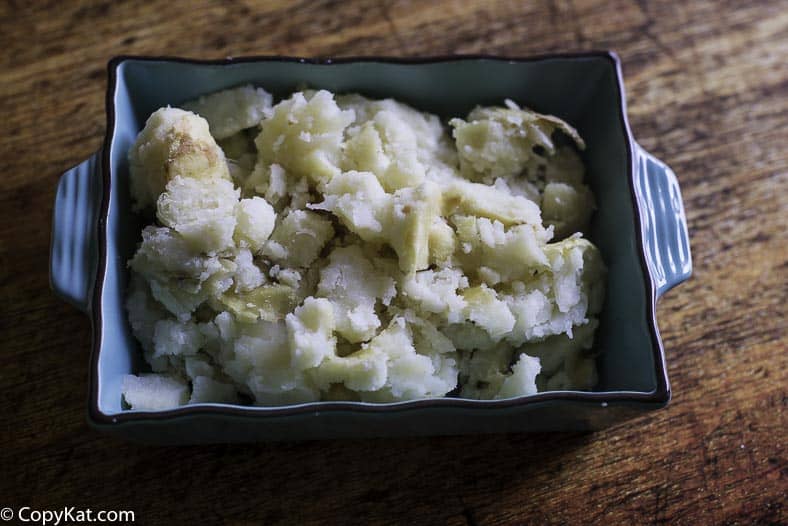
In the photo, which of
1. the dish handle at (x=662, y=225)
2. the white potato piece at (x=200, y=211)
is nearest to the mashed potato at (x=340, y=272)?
the white potato piece at (x=200, y=211)

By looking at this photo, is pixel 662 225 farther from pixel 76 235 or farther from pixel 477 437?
pixel 76 235

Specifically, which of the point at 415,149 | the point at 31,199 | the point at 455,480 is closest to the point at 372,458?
the point at 455,480

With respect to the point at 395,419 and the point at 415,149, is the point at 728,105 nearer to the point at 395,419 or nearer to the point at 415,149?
the point at 415,149

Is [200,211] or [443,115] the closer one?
[200,211]

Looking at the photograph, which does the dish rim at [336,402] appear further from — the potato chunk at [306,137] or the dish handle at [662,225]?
the potato chunk at [306,137]

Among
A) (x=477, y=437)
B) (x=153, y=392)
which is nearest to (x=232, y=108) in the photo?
(x=153, y=392)

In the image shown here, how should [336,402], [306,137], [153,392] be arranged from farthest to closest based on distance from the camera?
[306,137]
[153,392]
[336,402]

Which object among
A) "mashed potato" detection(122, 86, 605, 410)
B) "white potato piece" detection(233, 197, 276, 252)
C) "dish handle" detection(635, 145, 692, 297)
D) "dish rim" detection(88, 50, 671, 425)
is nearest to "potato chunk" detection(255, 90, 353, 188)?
"mashed potato" detection(122, 86, 605, 410)
